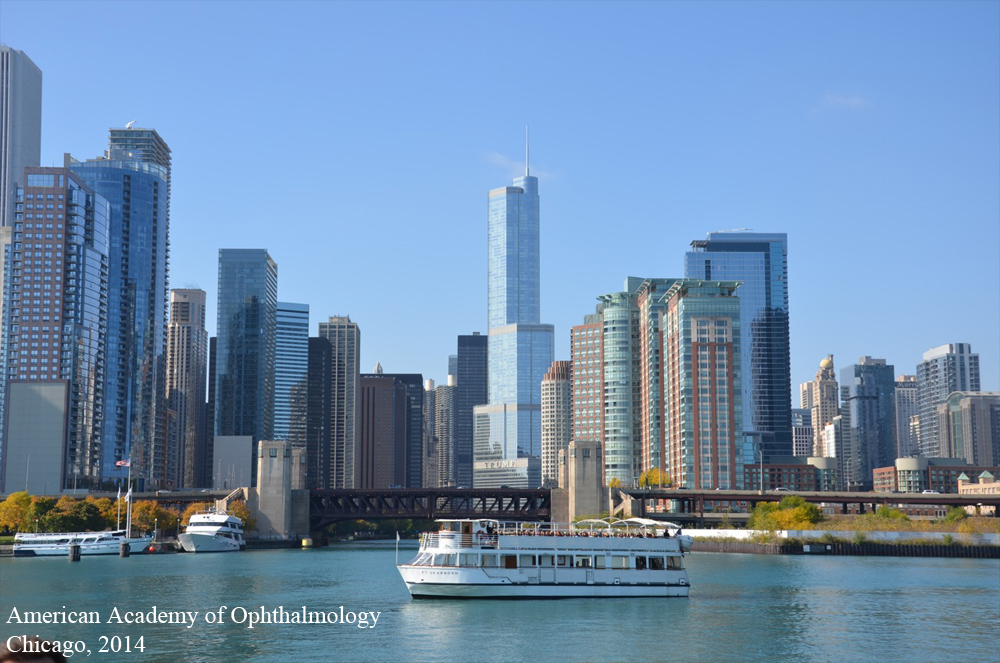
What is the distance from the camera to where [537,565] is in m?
99.4

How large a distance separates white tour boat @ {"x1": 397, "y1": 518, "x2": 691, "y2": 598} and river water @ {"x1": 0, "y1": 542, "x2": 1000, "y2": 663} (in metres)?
2.13

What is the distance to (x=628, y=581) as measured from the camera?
101m

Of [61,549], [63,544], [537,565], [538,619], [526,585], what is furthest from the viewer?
[63,544]

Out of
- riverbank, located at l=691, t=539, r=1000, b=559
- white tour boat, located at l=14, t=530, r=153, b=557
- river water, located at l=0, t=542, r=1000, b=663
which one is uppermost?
river water, located at l=0, t=542, r=1000, b=663

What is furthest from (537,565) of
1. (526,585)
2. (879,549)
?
(879,549)

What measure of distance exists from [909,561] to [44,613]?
131648mm

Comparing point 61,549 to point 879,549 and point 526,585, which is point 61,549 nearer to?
point 526,585

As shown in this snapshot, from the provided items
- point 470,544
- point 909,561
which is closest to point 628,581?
point 470,544

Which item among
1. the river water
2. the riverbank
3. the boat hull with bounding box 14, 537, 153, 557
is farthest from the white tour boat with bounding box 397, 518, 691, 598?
the boat hull with bounding box 14, 537, 153, 557

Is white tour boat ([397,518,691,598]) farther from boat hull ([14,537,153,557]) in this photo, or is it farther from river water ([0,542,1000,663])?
boat hull ([14,537,153,557])

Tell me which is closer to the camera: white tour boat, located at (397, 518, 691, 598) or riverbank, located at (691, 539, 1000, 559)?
white tour boat, located at (397, 518, 691, 598)

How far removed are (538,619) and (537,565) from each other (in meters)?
15.3

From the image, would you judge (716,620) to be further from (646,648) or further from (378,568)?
(378,568)

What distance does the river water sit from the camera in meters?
67.6
